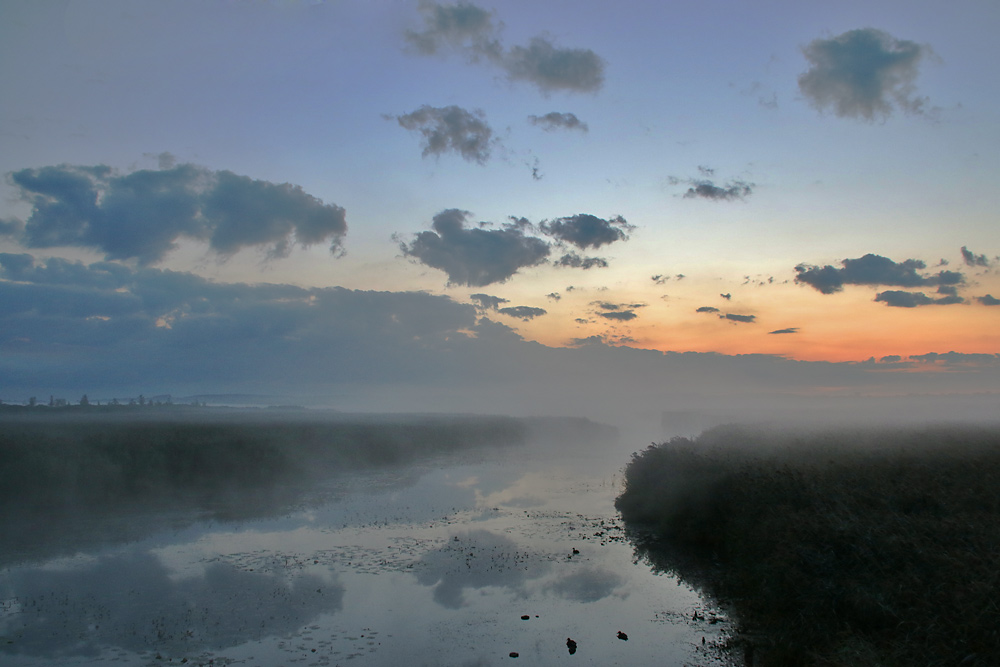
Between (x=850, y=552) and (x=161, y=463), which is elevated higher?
(x=850, y=552)

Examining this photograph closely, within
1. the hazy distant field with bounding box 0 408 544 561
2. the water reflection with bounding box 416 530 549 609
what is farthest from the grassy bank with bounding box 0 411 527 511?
the water reflection with bounding box 416 530 549 609

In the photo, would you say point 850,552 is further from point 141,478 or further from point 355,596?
point 141,478

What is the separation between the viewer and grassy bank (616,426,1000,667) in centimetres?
1024

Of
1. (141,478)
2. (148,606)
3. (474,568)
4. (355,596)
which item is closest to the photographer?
(148,606)

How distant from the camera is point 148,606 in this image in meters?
15.7

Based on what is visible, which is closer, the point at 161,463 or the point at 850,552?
the point at 850,552

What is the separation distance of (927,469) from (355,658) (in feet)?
67.5

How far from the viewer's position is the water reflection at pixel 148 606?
13398 mm

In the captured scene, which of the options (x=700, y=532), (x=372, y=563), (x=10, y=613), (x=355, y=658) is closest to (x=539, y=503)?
(x=700, y=532)

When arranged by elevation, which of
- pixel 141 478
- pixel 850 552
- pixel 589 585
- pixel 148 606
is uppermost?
pixel 850 552

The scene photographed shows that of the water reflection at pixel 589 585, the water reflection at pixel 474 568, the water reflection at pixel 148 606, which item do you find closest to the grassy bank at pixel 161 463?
the water reflection at pixel 148 606

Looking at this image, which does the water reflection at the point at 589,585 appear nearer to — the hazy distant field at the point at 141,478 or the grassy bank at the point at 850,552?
the grassy bank at the point at 850,552

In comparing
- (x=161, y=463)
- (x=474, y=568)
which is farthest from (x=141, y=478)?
(x=474, y=568)

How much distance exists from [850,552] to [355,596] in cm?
1400
